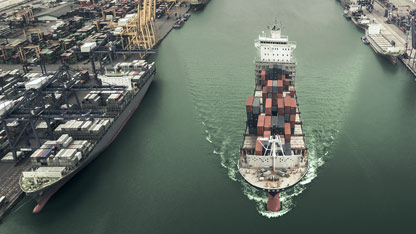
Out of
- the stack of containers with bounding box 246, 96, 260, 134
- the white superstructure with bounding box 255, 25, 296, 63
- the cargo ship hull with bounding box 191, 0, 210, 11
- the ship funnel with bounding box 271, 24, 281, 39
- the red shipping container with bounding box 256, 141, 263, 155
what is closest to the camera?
the red shipping container with bounding box 256, 141, 263, 155

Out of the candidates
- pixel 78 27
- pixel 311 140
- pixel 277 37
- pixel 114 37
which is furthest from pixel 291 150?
pixel 78 27

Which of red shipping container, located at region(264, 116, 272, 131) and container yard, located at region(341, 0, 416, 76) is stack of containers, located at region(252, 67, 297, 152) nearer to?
red shipping container, located at region(264, 116, 272, 131)

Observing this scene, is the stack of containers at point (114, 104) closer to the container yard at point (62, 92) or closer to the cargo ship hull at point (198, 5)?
the container yard at point (62, 92)

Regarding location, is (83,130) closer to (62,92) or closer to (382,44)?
(62,92)

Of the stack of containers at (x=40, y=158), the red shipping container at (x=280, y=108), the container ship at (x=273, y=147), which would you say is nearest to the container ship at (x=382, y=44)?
the container ship at (x=273, y=147)

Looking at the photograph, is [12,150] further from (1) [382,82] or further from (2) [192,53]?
(1) [382,82]

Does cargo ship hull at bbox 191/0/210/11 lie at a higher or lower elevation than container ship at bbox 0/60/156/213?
higher

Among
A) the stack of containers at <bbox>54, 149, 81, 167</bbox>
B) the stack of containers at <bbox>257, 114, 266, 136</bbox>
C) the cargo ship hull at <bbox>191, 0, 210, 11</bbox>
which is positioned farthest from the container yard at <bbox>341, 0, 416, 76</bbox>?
the stack of containers at <bbox>54, 149, 81, 167</bbox>

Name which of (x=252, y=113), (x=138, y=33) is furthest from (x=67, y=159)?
(x=138, y=33)
